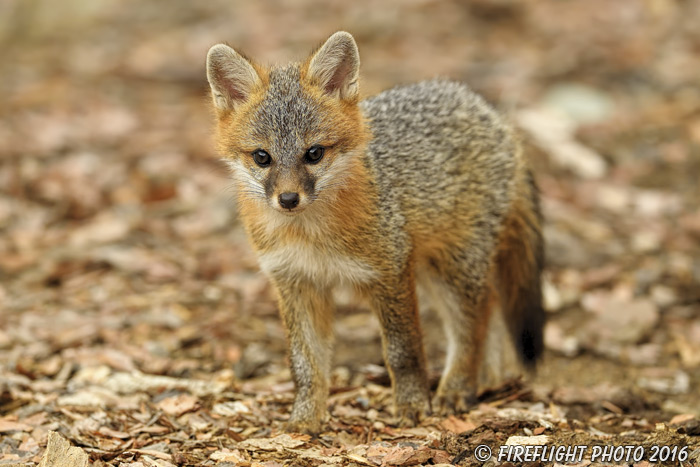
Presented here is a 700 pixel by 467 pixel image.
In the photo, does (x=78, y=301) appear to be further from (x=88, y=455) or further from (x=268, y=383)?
(x=88, y=455)

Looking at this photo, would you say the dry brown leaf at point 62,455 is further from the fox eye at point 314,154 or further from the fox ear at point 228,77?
the fox ear at point 228,77

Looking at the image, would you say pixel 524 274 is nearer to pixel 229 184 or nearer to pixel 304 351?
pixel 304 351

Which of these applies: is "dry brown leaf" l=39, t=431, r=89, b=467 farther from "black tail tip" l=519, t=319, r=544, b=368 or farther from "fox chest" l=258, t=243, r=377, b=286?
"black tail tip" l=519, t=319, r=544, b=368

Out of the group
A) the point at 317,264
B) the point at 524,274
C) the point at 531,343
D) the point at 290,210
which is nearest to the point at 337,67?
the point at 290,210

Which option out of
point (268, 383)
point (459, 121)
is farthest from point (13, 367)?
point (459, 121)

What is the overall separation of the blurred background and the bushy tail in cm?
44

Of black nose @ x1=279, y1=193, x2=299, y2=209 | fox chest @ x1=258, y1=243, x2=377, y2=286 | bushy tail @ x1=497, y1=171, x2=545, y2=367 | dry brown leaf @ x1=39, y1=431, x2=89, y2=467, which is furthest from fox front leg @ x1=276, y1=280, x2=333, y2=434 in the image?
bushy tail @ x1=497, y1=171, x2=545, y2=367

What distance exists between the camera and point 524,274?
23.0 ft

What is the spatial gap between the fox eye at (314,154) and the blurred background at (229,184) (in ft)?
3.07

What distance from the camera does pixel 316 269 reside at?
572cm

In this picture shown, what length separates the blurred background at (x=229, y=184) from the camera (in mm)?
7406

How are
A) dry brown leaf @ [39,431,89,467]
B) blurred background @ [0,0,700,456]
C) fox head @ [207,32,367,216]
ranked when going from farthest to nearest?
1. blurred background @ [0,0,700,456]
2. fox head @ [207,32,367,216]
3. dry brown leaf @ [39,431,89,467]

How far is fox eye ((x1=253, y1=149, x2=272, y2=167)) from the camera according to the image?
5.49 m

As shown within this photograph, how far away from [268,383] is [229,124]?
2.31 metres
